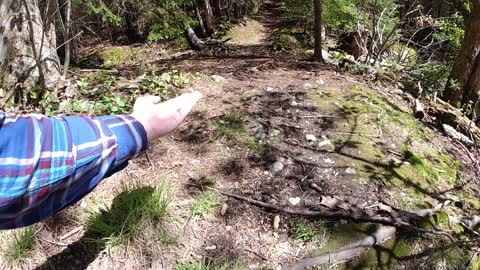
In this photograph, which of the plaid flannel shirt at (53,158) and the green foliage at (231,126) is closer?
the plaid flannel shirt at (53,158)

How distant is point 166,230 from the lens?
8.49 feet

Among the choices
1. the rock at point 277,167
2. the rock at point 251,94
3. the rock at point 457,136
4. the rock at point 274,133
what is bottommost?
the rock at point 457,136

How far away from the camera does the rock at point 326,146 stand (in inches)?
138

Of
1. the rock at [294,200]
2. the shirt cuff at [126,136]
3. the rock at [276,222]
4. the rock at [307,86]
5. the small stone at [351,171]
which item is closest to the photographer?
the shirt cuff at [126,136]

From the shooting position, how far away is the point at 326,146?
355 cm

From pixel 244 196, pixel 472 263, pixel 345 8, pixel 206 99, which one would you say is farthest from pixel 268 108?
pixel 345 8

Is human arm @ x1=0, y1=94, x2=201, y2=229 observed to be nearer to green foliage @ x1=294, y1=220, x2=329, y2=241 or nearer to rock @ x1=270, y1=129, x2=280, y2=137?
green foliage @ x1=294, y1=220, x2=329, y2=241

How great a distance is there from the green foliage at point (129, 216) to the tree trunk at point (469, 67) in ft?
17.8

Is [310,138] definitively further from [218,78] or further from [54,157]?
[54,157]

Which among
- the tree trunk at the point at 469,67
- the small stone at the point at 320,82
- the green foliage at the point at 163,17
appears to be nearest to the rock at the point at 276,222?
the small stone at the point at 320,82

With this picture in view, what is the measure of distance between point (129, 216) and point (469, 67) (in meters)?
5.86

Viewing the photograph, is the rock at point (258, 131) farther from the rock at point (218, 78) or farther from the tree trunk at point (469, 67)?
the tree trunk at point (469, 67)

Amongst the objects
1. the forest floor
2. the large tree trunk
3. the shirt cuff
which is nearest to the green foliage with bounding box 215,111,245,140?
the forest floor

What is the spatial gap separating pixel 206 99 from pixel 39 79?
1904 mm
